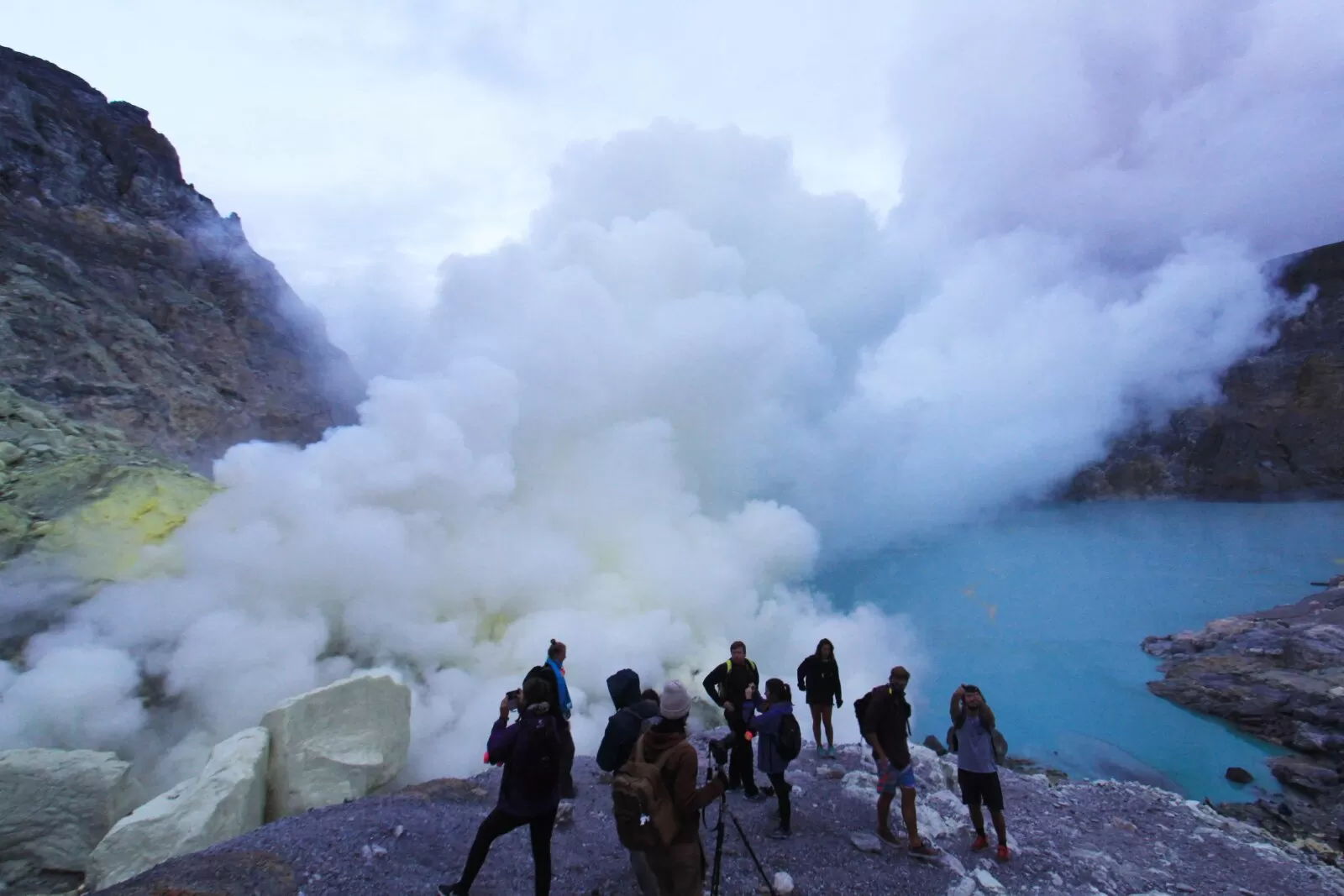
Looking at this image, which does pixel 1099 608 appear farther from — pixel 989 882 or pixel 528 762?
pixel 528 762

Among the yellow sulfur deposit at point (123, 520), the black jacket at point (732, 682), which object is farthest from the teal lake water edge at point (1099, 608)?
the yellow sulfur deposit at point (123, 520)

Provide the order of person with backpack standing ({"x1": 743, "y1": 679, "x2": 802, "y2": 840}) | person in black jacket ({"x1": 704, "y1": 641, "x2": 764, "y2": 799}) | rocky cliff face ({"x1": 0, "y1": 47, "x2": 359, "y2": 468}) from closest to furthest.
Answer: person with backpack standing ({"x1": 743, "y1": 679, "x2": 802, "y2": 840}) → person in black jacket ({"x1": 704, "y1": 641, "x2": 764, "y2": 799}) → rocky cliff face ({"x1": 0, "y1": 47, "x2": 359, "y2": 468})

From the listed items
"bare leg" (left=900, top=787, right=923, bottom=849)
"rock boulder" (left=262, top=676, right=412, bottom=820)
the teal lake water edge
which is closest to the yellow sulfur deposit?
"rock boulder" (left=262, top=676, right=412, bottom=820)

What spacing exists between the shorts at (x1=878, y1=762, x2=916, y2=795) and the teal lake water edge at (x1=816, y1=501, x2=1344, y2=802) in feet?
23.8

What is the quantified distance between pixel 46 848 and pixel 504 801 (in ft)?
16.9

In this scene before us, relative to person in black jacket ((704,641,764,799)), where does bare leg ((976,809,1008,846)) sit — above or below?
below

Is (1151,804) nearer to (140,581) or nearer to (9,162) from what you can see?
(140,581)

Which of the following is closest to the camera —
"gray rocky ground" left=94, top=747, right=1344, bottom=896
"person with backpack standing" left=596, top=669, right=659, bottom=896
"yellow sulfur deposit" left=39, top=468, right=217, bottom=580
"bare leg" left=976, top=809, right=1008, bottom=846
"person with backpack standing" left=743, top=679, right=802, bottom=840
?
"person with backpack standing" left=596, top=669, right=659, bottom=896

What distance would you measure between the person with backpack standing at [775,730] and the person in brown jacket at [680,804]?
1.56 m

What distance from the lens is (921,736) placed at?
11727 millimetres

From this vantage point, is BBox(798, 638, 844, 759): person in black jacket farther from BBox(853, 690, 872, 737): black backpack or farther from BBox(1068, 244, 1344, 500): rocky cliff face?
BBox(1068, 244, 1344, 500): rocky cliff face

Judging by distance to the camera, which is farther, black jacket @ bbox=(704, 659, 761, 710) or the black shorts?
black jacket @ bbox=(704, 659, 761, 710)

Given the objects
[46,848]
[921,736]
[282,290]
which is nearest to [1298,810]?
[921,736]

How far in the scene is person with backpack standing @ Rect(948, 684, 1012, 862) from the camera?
489 centimetres
